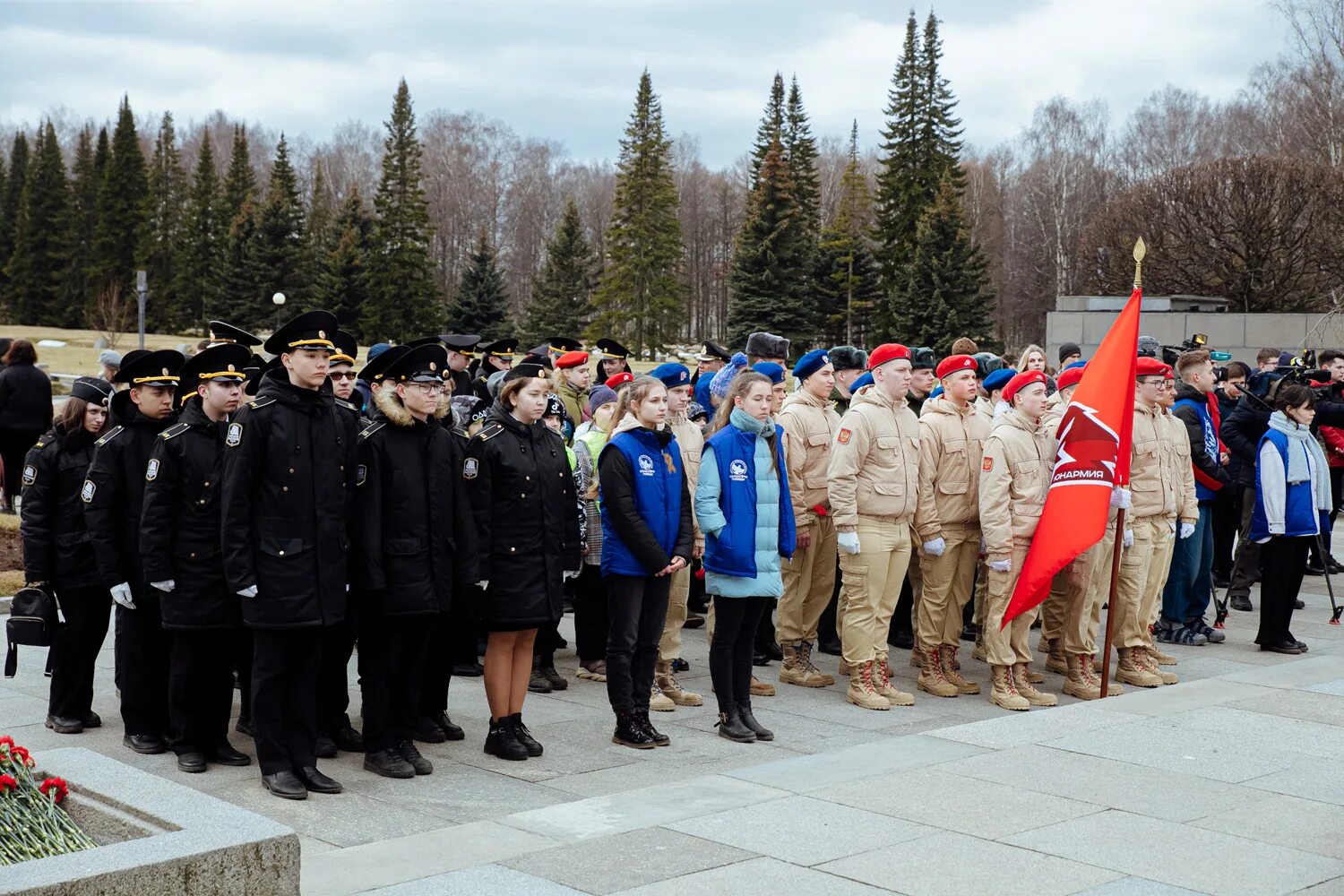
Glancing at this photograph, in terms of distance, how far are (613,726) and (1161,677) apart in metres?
4.21

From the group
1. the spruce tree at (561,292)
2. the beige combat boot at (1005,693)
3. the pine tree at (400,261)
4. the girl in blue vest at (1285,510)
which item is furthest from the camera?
the pine tree at (400,261)

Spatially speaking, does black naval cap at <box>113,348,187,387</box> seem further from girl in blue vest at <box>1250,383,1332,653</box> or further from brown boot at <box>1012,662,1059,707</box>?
girl in blue vest at <box>1250,383,1332,653</box>

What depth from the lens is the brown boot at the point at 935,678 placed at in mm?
9383

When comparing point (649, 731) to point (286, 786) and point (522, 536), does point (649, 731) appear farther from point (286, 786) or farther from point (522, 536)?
point (286, 786)

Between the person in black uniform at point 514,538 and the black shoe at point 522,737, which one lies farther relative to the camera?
the black shoe at point 522,737

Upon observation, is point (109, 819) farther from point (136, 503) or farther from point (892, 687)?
Answer: point (892, 687)

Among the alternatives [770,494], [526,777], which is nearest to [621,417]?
[770,494]

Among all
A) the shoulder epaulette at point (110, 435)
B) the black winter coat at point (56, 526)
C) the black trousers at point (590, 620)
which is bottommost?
the black trousers at point (590, 620)

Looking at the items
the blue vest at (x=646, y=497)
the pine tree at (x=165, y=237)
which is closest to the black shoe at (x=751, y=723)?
the blue vest at (x=646, y=497)

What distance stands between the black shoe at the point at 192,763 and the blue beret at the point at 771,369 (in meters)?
4.30

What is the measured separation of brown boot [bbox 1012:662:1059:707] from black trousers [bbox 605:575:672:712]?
2.86 meters

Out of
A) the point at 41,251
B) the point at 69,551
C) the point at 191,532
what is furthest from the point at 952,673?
the point at 41,251

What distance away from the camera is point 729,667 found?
7.88 metres

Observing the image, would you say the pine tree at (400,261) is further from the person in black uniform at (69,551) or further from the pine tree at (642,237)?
the person in black uniform at (69,551)
